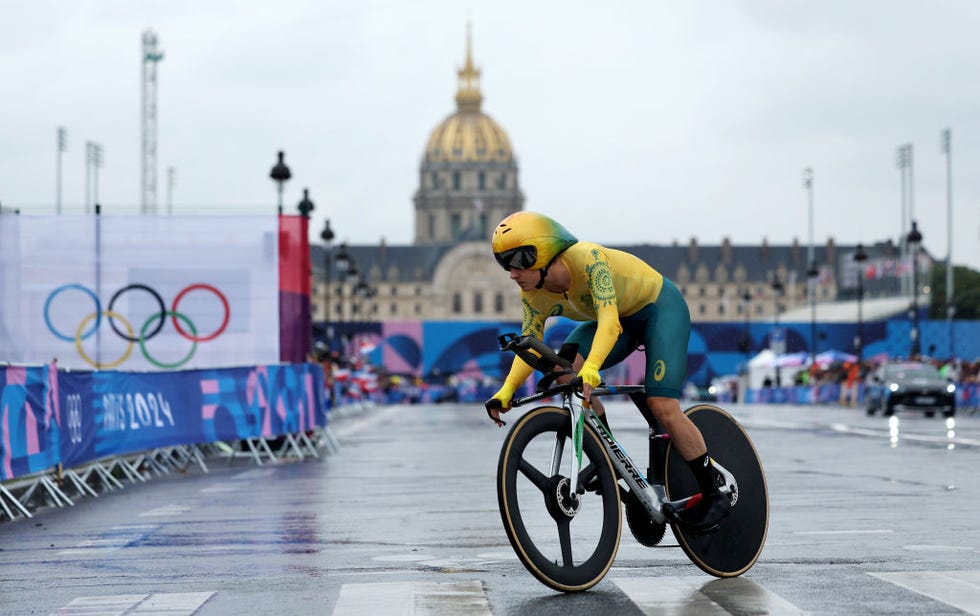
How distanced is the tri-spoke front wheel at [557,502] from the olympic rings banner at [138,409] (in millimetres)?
7747

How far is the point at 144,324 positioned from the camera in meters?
29.7

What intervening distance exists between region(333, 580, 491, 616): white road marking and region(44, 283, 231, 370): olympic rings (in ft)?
71.0

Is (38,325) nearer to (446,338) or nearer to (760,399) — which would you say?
(760,399)

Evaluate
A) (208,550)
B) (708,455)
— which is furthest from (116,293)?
(708,455)

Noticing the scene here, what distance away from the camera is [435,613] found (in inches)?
283

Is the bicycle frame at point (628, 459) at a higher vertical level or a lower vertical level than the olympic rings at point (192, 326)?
lower

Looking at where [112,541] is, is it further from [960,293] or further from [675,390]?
[960,293]

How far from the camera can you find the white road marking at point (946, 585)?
286 inches

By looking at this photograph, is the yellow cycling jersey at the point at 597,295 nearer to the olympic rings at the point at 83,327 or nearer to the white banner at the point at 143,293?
the white banner at the point at 143,293

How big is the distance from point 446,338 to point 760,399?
154 ft

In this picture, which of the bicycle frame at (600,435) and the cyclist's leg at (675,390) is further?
the cyclist's leg at (675,390)

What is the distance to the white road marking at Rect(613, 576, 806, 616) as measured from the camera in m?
7.15

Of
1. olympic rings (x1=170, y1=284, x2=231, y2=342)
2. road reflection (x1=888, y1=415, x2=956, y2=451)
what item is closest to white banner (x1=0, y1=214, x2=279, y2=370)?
olympic rings (x1=170, y1=284, x2=231, y2=342)

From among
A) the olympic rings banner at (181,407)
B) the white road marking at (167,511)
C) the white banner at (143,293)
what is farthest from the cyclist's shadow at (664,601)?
the white banner at (143,293)
